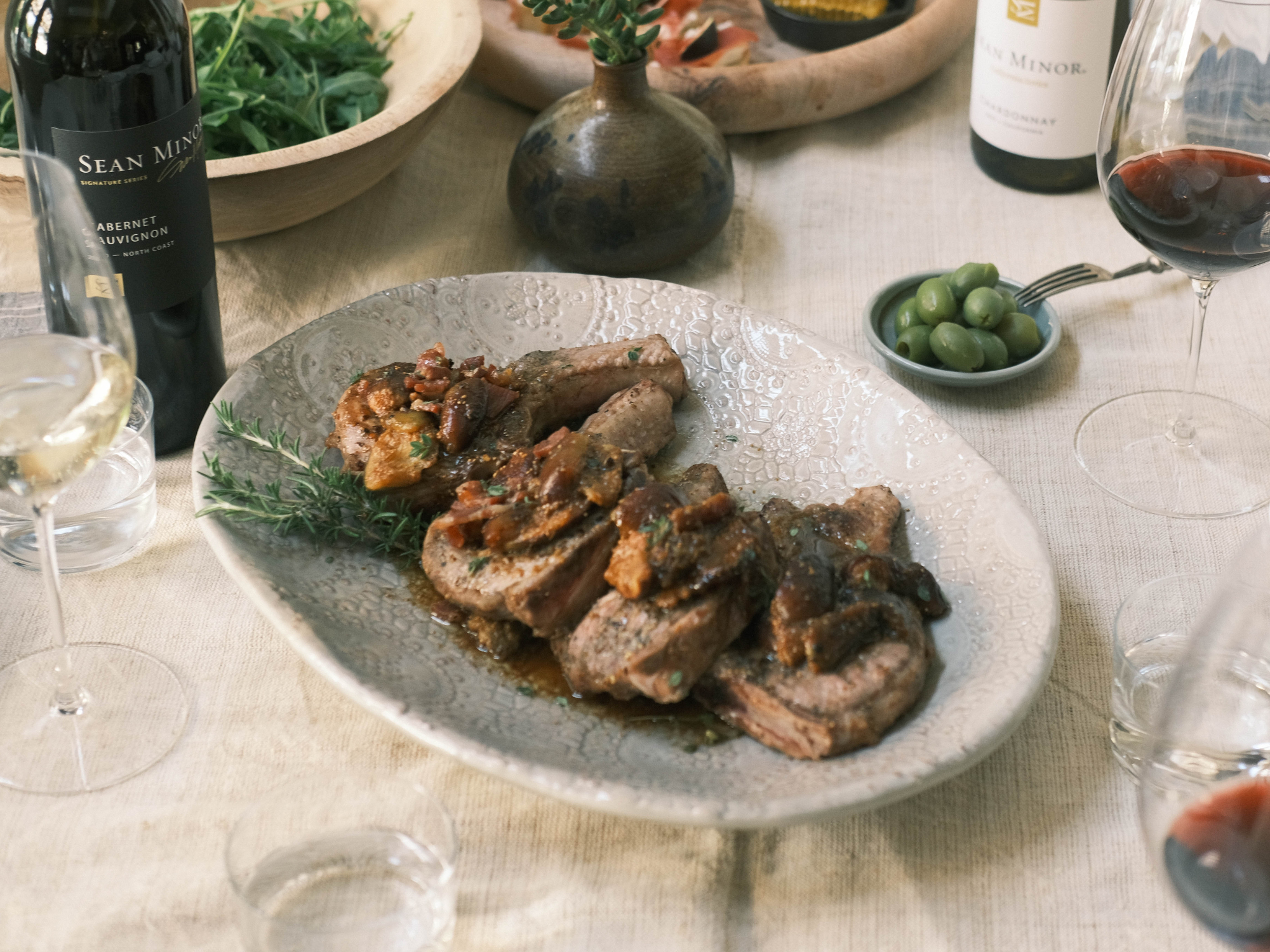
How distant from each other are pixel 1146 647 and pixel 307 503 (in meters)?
1.34

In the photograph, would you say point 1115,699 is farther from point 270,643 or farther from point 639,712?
point 270,643

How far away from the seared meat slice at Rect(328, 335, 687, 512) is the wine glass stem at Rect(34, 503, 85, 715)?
0.54 metres

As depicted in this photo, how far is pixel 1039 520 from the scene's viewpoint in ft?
7.60

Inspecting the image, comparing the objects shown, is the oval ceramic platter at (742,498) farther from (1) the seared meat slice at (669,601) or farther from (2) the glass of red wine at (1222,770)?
(2) the glass of red wine at (1222,770)

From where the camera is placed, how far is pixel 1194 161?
6.99ft

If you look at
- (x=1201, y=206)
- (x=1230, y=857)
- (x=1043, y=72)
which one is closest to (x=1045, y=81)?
(x=1043, y=72)

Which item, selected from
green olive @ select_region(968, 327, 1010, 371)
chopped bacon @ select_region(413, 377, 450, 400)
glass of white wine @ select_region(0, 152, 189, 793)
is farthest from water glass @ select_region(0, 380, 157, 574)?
green olive @ select_region(968, 327, 1010, 371)

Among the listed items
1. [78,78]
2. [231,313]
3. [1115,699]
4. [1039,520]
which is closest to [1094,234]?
[1039,520]

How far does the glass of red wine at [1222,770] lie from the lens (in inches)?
43.9

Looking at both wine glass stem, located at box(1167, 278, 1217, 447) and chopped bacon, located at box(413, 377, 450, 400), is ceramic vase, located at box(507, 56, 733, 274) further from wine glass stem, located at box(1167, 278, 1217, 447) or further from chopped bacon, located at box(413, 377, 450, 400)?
wine glass stem, located at box(1167, 278, 1217, 447)

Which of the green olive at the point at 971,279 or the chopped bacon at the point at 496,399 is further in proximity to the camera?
the green olive at the point at 971,279

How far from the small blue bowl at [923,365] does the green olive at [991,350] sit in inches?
0.9

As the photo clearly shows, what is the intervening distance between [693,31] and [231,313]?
5.18 feet

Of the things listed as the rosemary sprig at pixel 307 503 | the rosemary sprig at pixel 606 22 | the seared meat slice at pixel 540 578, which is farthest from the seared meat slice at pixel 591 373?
the rosemary sprig at pixel 606 22
